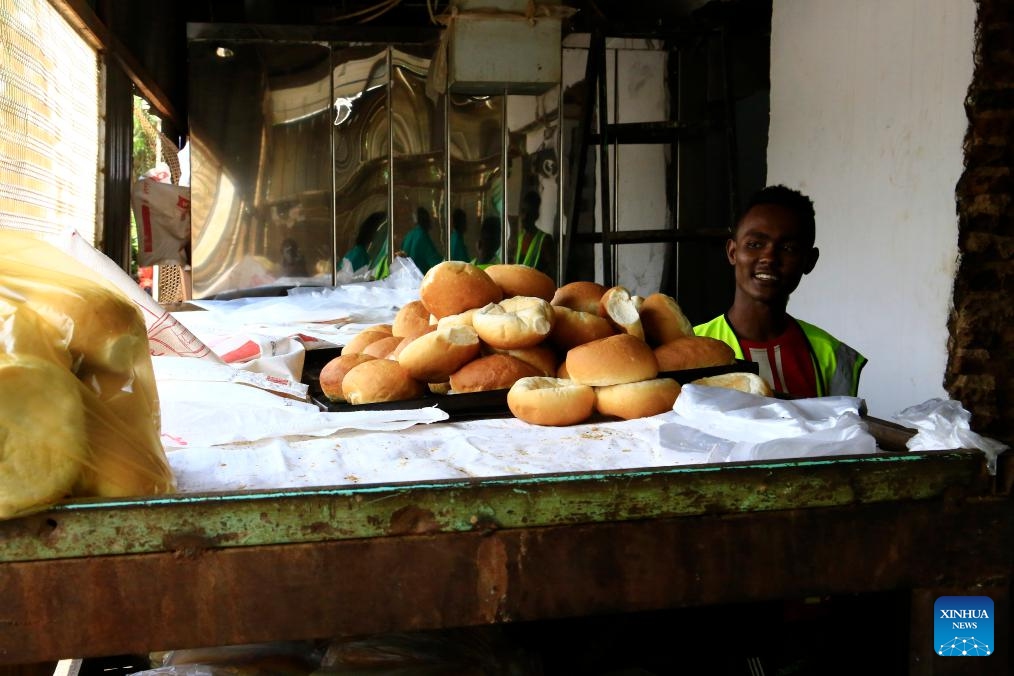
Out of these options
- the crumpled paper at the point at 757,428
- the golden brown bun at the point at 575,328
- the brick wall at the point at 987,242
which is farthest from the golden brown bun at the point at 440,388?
the brick wall at the point at 987,242

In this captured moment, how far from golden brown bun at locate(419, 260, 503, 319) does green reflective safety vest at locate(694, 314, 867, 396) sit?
1138 mm

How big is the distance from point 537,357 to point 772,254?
1.28 m

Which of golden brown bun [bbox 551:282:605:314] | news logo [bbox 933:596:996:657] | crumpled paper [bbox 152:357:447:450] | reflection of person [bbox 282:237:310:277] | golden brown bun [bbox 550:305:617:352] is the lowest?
news logo [bbox 933:596:996:657]

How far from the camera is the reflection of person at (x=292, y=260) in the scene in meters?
5.21

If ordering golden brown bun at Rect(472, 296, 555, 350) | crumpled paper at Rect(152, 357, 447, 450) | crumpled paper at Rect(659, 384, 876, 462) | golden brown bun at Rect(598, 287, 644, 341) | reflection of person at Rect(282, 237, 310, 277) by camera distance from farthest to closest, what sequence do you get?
reflection of person at Rect(282, 237, 310, 277) → golden brown bun at Rect(598, 287, 644, 341) → golden brown bun at Rect(472, 296, 555, 350) → crumpled paper at Rect(152, 357, 447, 450) → crumpled paper at Rect(659, 384, 876, 462)

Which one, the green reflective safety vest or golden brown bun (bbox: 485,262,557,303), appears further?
the green reflective safety vest

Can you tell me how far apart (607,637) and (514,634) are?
0.18 m

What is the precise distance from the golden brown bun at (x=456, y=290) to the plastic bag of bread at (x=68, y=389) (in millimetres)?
740

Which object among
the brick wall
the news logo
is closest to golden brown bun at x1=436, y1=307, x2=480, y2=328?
the news logo

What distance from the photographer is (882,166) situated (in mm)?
3471

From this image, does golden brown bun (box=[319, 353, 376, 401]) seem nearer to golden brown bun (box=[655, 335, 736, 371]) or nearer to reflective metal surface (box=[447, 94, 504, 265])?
golden brown bun (box=[655, 335, 736, 371])

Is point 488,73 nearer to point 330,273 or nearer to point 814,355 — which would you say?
point 330,273

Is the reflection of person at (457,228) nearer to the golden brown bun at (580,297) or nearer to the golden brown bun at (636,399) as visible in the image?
the golden brown bun at (580,297)

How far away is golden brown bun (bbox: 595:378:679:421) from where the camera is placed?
148 cm
